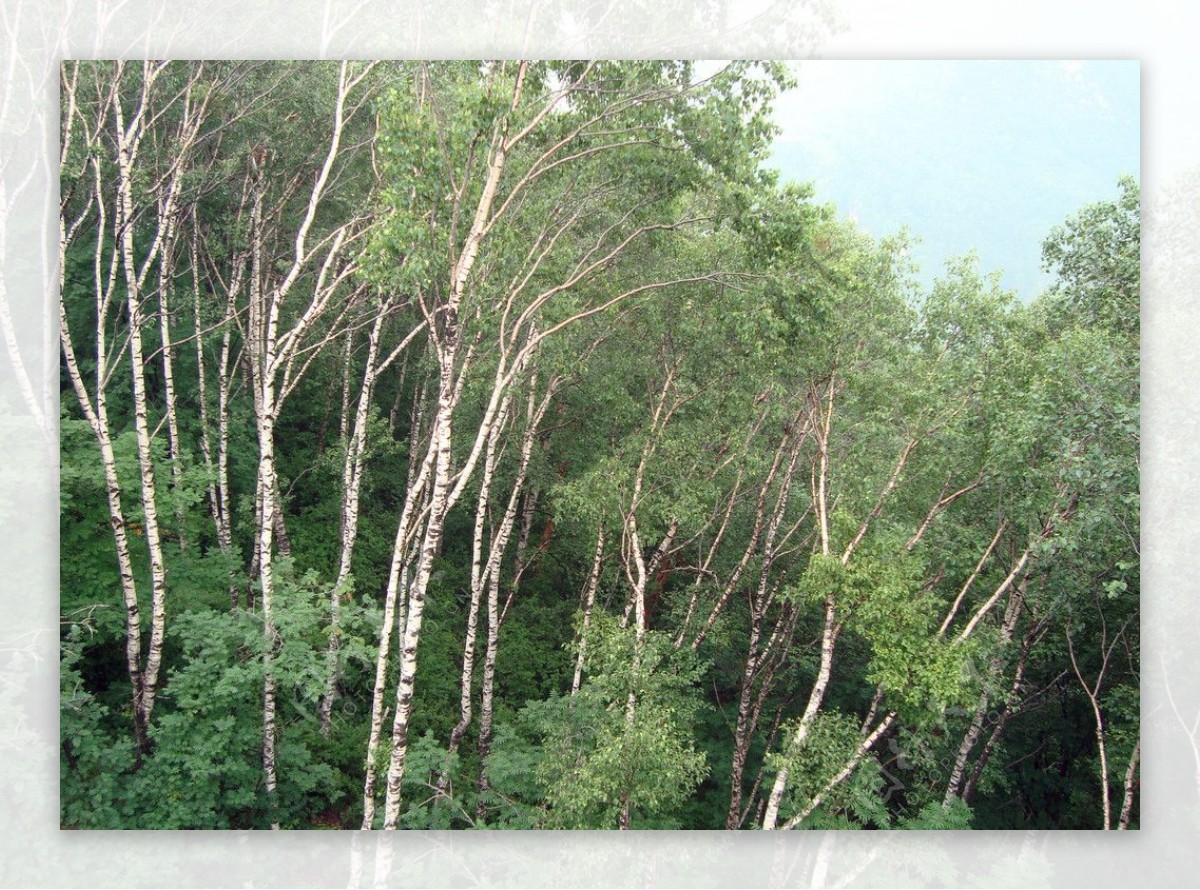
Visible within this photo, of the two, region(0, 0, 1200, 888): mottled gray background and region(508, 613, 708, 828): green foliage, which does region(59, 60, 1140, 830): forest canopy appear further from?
region(0, 0, 1200, 888): mottled gray background

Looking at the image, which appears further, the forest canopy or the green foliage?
the green foliage

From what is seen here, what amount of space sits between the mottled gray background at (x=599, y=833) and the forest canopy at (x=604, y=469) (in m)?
0.22

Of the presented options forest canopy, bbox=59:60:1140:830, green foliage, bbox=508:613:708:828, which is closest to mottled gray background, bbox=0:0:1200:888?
forest canopy, bbox=59:60:1140:830

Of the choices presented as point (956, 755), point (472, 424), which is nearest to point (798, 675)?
point (956, 755)

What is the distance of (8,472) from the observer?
17.3 feet

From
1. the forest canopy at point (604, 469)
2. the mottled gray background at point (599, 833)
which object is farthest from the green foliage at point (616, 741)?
the mottled gray background at point (599, 833)

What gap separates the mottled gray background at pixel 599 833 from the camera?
5160 mm

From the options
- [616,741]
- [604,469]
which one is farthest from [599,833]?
[604,469]

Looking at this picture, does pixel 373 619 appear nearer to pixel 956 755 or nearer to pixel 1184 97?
pixel 956 755

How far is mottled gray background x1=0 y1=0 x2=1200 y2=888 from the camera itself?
5160 millimetres

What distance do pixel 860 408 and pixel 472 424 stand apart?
5.23 metres

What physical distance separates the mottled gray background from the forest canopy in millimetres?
220

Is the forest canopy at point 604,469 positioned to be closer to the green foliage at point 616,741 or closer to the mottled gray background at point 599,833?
the green foliage at point 616,741

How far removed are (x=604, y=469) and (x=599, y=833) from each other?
3615mm
